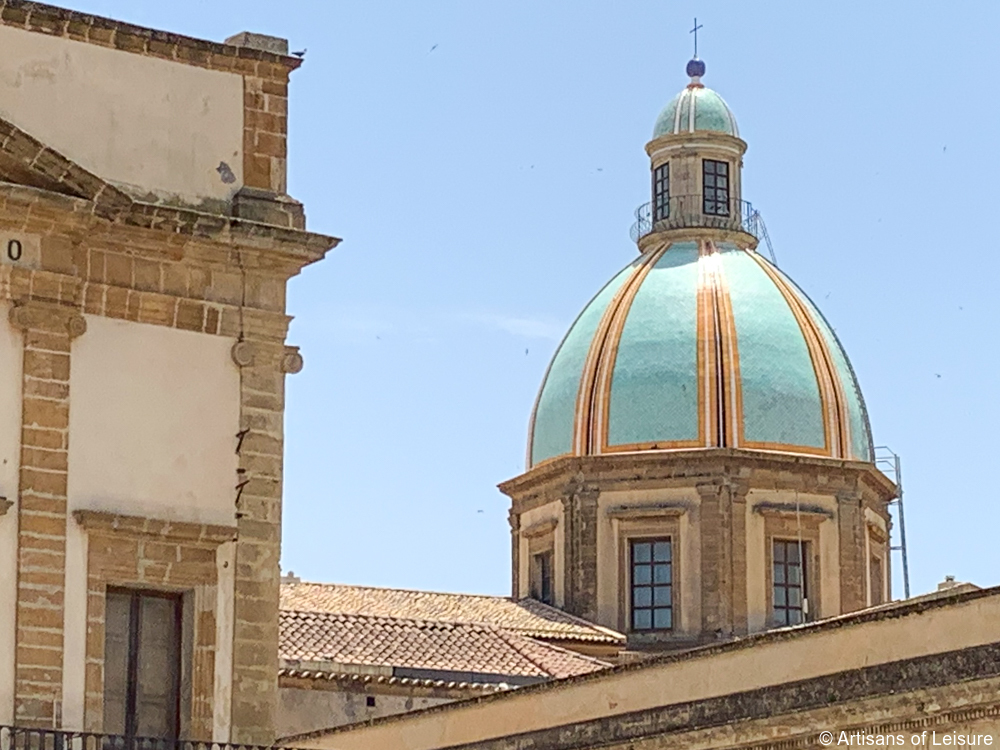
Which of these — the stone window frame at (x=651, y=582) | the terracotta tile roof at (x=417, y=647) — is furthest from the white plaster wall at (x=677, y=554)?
the terracotta tile roof at (x=417, y=647)

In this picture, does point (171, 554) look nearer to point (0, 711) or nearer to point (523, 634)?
point (0, 711)

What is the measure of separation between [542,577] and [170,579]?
69.5ft

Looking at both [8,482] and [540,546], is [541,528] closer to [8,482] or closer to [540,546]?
[540,546]

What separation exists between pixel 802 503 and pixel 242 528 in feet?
65.6

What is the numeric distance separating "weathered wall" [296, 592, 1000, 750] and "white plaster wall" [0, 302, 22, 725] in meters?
5.50

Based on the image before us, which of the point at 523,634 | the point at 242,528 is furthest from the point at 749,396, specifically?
the point at 242,528

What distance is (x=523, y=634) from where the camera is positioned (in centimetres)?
3638

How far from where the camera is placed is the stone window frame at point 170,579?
Answer: 64.1 feet

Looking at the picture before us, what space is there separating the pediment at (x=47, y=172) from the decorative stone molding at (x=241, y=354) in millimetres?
1439

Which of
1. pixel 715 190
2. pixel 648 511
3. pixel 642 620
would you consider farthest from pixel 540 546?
pixel 715 190

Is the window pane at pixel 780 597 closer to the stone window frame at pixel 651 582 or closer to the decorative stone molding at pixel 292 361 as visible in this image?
the stone window frame at pixel 651 582

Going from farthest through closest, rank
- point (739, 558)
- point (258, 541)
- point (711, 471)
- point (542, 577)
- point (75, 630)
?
point (542, 577) < point (711, 471) < point (739, 558) < point (258, 541) < point (75, 630)

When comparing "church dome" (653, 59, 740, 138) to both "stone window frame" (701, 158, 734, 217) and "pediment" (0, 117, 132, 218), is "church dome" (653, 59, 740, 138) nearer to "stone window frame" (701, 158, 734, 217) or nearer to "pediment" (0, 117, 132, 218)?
"stone window frame" (701, 158, 734, 217)

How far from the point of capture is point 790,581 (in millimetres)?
39188
